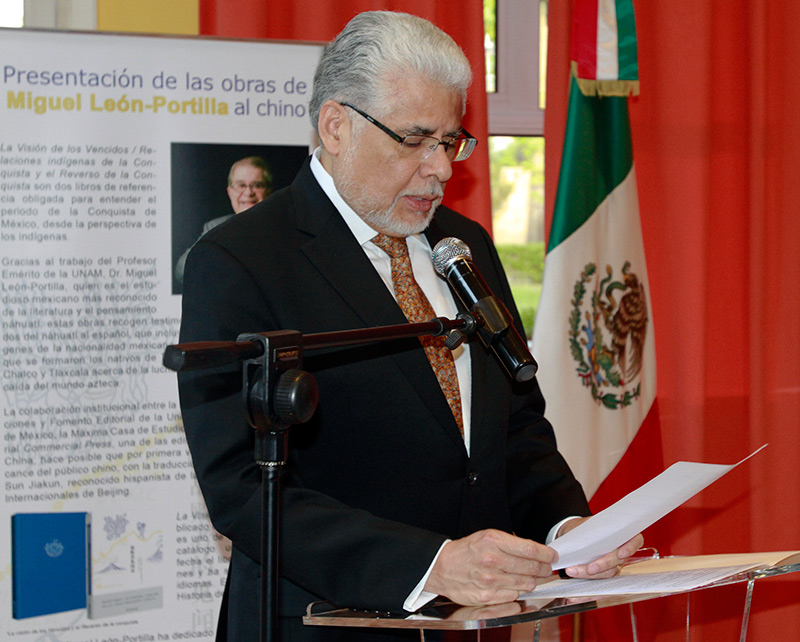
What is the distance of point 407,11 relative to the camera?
282cm

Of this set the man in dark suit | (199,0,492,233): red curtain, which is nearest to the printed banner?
(199,0,492,233): red curtain

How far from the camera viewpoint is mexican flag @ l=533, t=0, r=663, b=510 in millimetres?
2852

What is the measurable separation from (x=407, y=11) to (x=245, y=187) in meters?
0.86

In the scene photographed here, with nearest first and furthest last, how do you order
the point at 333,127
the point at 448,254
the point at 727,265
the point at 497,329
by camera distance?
the point at 497,329 < the point at 448,254 < the point at 333,127 < the point at 727,265

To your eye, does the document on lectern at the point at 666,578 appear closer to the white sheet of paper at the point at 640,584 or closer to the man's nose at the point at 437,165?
the white sheet of paper at the point at 640,584

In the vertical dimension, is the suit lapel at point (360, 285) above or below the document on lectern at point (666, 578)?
above

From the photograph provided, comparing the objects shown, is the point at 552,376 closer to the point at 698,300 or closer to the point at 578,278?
the point at 578,278

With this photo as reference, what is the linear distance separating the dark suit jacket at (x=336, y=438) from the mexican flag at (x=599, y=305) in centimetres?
112

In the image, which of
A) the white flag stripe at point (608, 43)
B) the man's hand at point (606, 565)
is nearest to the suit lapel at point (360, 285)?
the man's hand at point (606, 565)

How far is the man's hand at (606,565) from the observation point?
135cm

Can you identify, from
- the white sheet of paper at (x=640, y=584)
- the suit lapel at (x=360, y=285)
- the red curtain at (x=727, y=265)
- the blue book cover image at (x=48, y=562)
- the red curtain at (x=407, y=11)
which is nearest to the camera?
the white sheet of paper at (x=640, y=584)

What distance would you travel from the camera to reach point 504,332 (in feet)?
4.27

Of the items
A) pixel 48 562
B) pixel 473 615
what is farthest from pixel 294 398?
pixel 48 562

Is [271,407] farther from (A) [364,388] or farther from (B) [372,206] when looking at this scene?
(B) [372,206]
